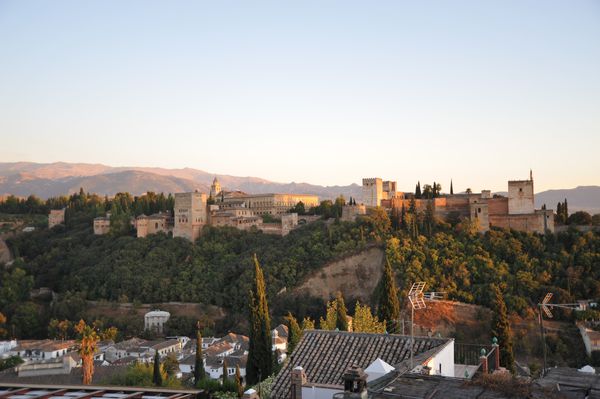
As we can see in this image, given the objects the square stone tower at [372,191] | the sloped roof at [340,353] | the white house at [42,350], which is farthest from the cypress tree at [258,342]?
the square stone tower at [372,191]

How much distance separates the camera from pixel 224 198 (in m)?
63.3

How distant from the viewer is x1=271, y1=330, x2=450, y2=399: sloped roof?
459 inches

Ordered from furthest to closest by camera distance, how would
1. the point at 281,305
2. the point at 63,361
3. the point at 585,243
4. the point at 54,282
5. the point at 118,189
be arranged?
1. the point at 118,189
2. the point at 54,282
3. the point at 281,305
4. the point at 585,243
5. the point at 63,361

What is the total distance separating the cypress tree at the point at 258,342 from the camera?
20.2 meters

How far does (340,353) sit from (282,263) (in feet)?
103

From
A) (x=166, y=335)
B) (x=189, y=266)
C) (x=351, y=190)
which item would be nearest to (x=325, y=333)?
(x=166, y=335)

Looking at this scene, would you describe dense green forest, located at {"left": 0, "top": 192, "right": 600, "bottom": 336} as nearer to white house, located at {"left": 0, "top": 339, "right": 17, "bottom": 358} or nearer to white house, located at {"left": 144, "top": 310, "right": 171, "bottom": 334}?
white house, located at {"left": 144, "top": 310, "right": 171, "bottom": 334}

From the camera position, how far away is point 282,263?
43.6m

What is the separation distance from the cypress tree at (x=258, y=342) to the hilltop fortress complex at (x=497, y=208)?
23.0 metres

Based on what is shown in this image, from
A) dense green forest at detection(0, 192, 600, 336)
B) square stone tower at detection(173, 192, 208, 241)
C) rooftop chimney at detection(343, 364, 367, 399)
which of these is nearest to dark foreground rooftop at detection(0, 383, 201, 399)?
rooftop chimney at detection(343, 364, 367, 399)

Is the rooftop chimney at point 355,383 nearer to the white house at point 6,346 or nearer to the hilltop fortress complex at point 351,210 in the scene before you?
the hilltop fortress complex at point 351,210

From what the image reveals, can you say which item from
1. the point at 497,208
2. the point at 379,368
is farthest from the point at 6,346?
the point at 379,368

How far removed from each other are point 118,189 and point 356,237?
524 ft

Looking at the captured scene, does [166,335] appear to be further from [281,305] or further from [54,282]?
[54,282]
